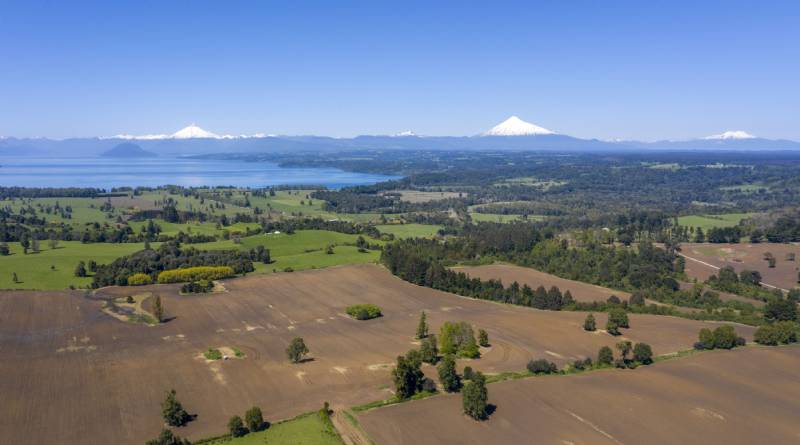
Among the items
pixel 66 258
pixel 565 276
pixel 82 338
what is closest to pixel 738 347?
pixel 565 276

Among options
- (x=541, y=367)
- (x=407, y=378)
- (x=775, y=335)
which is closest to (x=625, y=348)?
(x=541, y=367)

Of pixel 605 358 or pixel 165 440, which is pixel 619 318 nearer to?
pixel 605 358

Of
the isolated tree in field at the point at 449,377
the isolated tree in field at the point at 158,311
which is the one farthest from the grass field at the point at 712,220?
the isolated tree in field at the point at 158,311

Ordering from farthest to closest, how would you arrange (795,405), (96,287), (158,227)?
(158,227), (96,287), (795,405)

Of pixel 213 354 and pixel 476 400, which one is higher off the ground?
pixel 476 400

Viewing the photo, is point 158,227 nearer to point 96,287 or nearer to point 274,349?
point 96,287

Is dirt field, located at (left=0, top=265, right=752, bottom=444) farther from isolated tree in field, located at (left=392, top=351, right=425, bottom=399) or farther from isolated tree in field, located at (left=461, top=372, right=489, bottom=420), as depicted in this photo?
isolated tree in field, located at (left=461, top=372, right=489, bottom=420)
